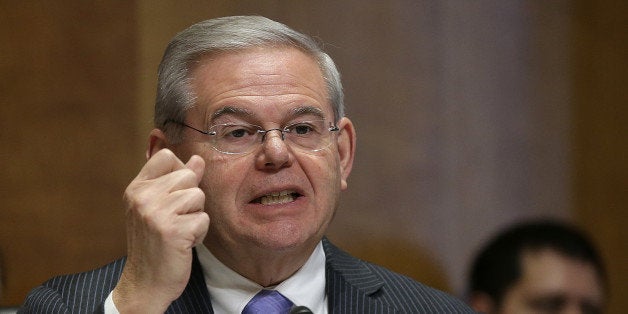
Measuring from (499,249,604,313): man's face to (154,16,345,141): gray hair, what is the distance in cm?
129

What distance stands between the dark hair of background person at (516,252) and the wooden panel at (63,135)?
4.06ft

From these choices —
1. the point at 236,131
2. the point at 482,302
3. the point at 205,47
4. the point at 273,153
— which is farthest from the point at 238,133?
the point at 482,302

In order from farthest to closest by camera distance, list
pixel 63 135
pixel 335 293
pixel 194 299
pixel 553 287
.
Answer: pixel 553 287 < pixel 63 135 < pixel 335 293 < pixel 194 299

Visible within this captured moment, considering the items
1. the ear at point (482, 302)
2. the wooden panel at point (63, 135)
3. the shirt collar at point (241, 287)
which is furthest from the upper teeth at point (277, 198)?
the ear at point (482, 302)

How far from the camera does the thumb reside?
7.19ft

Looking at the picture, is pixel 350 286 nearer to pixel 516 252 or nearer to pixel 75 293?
pixel 75 293

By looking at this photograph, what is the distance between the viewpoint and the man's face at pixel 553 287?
3504mm

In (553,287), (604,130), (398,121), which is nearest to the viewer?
(553,287)

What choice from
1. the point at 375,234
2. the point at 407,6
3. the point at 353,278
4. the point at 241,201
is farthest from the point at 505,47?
the point at 241,201

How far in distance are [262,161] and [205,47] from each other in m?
0.32

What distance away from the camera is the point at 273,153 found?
230 cm

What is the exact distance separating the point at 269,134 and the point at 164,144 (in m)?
0.32

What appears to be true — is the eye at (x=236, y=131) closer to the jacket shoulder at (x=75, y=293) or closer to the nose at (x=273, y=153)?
the nose at (x=273, y=153)

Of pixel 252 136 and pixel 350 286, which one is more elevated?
pixel 252 136
